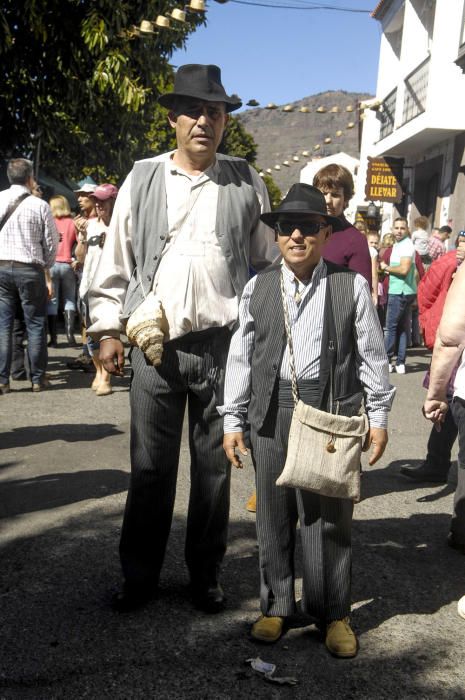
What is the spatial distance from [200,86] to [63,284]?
8.56 m

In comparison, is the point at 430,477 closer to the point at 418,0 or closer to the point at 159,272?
the point at 159,272

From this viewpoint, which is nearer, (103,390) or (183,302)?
(183,302)

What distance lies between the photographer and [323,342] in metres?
3.16

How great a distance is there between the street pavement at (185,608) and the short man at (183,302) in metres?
→ 0.26

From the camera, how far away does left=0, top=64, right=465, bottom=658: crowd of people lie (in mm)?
3201

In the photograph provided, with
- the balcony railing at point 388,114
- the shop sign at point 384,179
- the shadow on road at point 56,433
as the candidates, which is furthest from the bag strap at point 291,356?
the balcony railing at point 388,114

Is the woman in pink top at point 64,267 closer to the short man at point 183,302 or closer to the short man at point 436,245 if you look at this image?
the short man at point 436,245

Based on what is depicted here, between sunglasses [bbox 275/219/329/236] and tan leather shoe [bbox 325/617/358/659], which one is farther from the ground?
sunglasses [bbox 275/219/329/236]

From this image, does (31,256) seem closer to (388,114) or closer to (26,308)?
(26,308)

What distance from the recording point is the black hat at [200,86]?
3348 millimetres

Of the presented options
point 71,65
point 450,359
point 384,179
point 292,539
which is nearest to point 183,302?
point 292,539

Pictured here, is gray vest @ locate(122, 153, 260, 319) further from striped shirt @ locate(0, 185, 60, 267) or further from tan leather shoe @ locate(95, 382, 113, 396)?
tan leather shoe @ locate(95, 382, 113, 396)

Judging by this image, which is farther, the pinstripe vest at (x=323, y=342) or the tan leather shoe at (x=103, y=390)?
the tan leather shoe at (x=103, y=390)

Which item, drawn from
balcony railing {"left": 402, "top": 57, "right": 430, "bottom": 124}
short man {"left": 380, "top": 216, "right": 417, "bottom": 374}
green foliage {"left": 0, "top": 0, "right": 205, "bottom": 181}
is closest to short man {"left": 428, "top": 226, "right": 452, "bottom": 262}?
short man {"left": 380, "top": 216, "right": 417, "bottom": 374}
